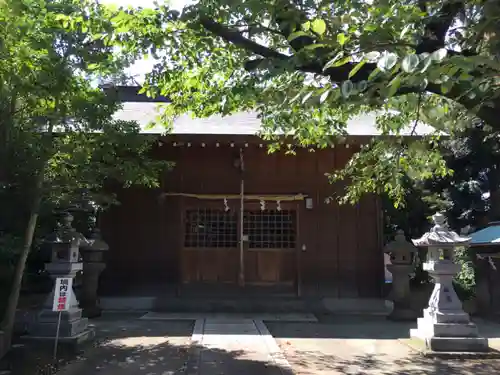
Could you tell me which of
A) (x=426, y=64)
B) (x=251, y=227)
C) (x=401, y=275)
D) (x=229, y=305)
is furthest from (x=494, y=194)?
(x=426, y=64)

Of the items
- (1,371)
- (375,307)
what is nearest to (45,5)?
(1,371)

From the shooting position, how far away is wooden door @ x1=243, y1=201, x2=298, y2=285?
11422mm

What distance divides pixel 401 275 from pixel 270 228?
3356mm

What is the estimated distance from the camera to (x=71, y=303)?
7465 millimetres

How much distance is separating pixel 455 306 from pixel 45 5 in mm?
7347

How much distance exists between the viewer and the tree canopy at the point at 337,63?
3.00 meters

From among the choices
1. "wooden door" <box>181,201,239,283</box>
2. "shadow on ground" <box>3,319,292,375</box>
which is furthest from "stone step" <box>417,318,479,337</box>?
"wooden door" <box>181,201,239,283</box>

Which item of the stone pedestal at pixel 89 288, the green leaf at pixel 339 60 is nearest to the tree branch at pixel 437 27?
the green leaf at pixel 339 60

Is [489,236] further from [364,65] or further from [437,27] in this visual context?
[364,65]

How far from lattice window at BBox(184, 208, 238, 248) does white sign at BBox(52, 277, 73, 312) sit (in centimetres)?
476

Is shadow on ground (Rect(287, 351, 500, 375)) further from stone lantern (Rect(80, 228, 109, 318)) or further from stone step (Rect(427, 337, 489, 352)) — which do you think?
stone lantern (Rect(80, 228, 109, 318))

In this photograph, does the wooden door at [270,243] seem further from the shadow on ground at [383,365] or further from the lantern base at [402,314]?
the shadow on ground at [383,365]

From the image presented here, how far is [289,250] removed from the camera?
37.8 ft

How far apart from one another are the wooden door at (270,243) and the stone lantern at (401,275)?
247 centimetres
